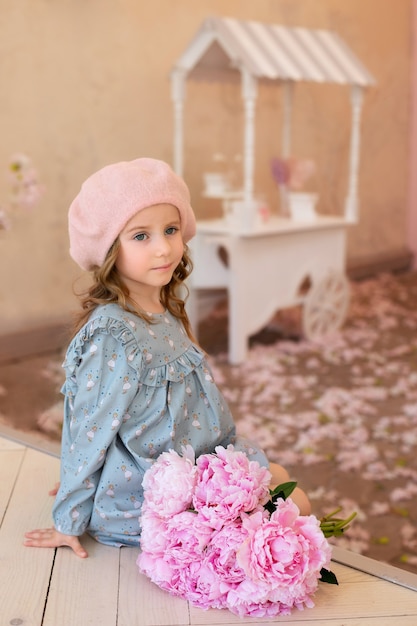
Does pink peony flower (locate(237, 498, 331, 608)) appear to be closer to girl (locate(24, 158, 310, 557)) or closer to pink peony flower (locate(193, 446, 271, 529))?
pink peony flower (locate(193, 446, 271, 529))

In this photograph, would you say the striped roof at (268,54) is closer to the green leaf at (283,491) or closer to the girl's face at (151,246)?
the girl's face at (151,246)

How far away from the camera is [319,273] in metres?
3.90

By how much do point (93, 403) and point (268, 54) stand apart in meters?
→ 2.39

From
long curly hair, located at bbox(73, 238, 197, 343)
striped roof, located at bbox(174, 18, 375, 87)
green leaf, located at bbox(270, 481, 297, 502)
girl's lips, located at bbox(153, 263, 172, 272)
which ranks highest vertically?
striped roof, located at bbox(174, 18, 375, 87)

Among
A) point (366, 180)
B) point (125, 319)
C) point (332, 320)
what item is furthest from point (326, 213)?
point (125, 319)

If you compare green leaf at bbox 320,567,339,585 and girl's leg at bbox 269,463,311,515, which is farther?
girl's leg at bbox 269,463,311,515

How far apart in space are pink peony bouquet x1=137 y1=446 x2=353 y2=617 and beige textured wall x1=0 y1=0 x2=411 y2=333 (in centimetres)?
235

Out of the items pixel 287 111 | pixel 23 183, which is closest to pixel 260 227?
pixel 287 111

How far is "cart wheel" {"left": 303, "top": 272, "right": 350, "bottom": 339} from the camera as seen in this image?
3875 mm

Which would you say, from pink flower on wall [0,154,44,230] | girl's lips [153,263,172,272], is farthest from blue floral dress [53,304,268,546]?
pink flower on wall [0,154,44,230]

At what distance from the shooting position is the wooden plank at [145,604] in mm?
1294

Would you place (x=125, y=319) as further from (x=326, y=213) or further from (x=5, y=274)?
(x=326, y=213)

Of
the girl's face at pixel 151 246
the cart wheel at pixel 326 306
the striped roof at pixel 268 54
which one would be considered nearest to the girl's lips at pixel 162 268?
the girl's face at pixel 151 246

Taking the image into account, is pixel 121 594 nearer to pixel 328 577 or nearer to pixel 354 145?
pixel 328 577
